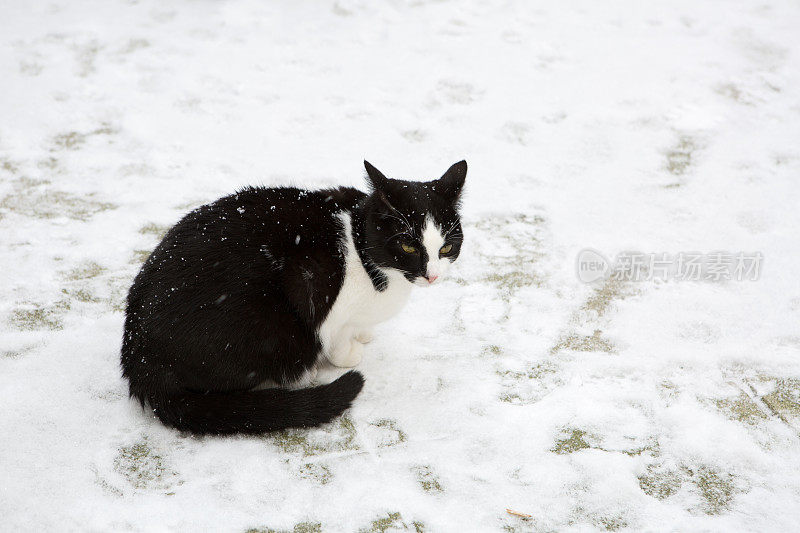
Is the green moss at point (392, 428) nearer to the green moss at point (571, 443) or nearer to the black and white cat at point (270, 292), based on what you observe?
the black and white cat at point (270, 292)

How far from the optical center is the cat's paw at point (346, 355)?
2688 mm

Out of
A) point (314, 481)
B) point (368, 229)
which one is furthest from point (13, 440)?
point (368, 229)

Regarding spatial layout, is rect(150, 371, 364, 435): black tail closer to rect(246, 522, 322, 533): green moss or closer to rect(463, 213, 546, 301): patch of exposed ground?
rect(246, 522, 322, 533): green moss

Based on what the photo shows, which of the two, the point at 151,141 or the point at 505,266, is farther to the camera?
the point at 151,141

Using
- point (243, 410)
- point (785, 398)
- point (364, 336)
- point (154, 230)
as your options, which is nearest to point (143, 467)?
point (243, 410)

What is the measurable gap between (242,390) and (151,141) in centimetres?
250

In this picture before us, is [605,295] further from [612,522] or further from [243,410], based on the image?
[243,410]

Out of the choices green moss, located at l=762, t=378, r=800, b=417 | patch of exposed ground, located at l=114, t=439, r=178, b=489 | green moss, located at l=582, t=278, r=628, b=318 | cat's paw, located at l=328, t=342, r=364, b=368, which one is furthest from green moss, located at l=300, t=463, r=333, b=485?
green moss, located at l=762, t=378, r=800, b=417

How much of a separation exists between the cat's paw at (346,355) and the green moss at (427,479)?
2.05 feet

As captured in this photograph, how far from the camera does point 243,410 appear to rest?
2289 millimetres

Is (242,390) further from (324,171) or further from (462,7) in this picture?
(462,7)

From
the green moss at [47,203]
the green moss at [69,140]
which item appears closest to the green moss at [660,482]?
the green moss at [47,203]

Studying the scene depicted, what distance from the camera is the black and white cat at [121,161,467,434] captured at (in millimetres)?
2289

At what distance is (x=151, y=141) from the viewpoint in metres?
4.26
